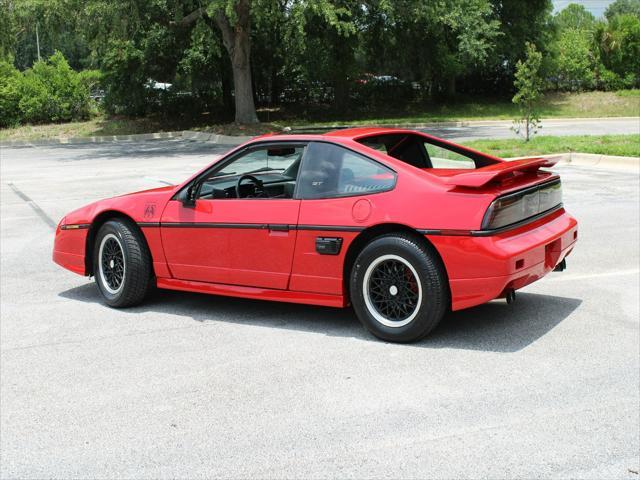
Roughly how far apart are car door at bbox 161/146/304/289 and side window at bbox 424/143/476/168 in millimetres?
1153

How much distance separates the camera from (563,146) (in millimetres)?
17875

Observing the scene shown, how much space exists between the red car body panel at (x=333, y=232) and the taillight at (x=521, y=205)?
5 centimetres

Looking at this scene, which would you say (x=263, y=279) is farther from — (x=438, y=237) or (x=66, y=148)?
(x=66, y=148)

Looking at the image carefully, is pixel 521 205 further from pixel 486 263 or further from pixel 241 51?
pixel 241 51

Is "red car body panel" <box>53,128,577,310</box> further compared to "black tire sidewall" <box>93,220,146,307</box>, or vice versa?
"black tire sidewall" <box>93,220,146,307</box>

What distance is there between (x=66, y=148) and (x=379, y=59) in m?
18.1

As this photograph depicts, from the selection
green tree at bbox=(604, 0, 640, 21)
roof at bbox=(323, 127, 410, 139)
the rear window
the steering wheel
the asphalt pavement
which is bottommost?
the asphalt pavement

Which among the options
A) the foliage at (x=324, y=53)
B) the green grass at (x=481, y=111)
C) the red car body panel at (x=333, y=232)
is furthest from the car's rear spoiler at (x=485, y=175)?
the green grass at (x=481, y=111)

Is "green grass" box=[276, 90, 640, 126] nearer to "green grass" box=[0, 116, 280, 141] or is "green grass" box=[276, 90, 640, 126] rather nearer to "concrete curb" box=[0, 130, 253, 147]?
"green grass" box=[0, 116, 280, 141]

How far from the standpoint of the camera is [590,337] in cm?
Result: 537

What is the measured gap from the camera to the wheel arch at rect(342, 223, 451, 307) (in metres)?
5.18

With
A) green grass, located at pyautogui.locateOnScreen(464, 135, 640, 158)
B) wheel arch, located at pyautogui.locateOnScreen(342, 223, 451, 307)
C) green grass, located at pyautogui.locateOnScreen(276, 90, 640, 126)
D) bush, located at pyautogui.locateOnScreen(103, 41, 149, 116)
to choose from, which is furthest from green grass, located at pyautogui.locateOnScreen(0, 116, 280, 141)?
wheel arch, located at pyautogui.locateOnScreen(342, 223, 451, 307)

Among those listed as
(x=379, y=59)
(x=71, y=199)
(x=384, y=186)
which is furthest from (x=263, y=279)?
(x=379, y=59)

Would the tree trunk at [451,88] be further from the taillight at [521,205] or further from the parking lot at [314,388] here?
the taillight at [521,205]
